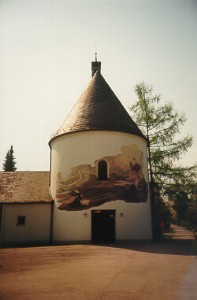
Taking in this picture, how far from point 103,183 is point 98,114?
227 inches

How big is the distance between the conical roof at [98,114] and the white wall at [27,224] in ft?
20.1

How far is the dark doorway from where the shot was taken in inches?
779

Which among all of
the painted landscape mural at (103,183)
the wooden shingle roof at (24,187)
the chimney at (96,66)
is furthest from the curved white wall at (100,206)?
the chimney at (96,66)

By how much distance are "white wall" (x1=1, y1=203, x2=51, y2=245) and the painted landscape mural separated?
5.78ft

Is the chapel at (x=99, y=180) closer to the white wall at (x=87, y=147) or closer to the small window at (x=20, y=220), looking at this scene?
the white wall at (x=87, y=147)

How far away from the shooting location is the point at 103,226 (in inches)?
787

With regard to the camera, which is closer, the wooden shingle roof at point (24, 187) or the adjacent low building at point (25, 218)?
the adjacent low building at point (25, 218)

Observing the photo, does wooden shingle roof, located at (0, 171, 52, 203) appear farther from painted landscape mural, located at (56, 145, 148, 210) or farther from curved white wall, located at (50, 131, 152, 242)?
painted landscape mural, located at (56, 145, 148, 210)

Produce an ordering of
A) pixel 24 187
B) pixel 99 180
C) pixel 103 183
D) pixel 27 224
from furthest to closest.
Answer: pixel 24 187, pixel 27 224, pixel 99 180, pixel 103 183

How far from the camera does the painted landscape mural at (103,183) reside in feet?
65.1

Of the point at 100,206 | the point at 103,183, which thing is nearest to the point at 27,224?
→ the point at 100,206

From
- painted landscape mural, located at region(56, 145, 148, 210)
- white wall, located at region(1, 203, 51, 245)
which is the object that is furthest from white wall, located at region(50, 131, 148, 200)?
white wall, located at region(1, 203, 51, 245)

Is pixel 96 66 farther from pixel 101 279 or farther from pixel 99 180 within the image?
pixel 101 279

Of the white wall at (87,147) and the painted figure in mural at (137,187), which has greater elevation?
the white wall at (87,147)
